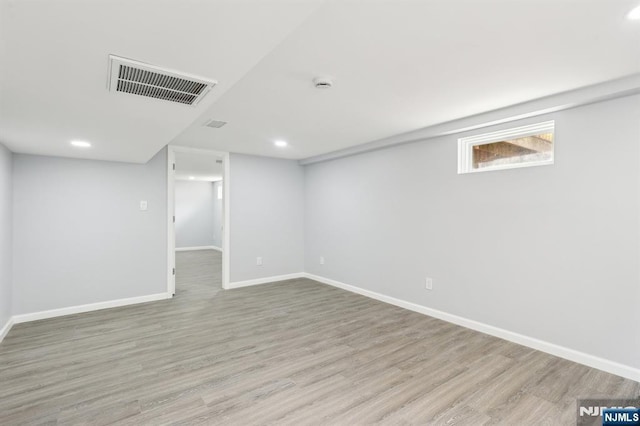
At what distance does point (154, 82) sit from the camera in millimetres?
1730

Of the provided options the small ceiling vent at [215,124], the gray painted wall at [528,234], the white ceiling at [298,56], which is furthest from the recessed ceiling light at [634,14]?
the small ceiling vent at [215,124]

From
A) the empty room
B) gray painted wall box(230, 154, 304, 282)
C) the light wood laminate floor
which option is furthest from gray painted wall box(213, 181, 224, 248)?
the light wood laminate floor

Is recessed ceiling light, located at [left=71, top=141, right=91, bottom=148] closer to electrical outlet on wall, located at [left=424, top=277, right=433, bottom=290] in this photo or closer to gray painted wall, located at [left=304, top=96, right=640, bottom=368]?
gray painted wall, located at [left=304, top=96, right=640, bottom=368]

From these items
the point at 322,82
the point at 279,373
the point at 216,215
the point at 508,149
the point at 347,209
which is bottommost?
the point at 279,373

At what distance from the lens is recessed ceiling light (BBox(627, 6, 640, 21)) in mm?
1519

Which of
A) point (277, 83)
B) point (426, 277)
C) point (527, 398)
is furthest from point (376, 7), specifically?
point (426, 277)

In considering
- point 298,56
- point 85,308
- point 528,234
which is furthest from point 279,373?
point 85,308

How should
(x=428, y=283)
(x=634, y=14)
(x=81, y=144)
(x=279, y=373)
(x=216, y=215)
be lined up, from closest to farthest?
(x=634, y=14) → (x=279, y=373) → (x=81, y=144) → (x=428, y=283) → (x=216, y=215)

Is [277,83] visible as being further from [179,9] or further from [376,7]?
[179,9]

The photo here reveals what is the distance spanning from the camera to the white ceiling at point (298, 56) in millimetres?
1195

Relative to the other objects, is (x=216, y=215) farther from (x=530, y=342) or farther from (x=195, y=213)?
(x=530, y=342)

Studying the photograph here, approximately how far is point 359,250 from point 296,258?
5.13 ft

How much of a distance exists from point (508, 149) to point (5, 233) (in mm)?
5504

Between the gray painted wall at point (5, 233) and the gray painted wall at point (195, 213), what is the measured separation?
6.29m
